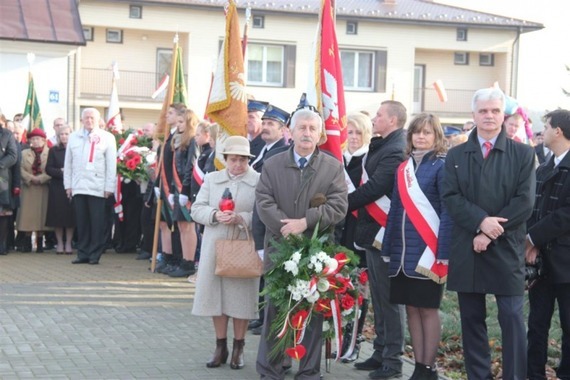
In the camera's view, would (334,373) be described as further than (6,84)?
No

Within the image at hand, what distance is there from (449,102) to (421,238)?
1600 inches

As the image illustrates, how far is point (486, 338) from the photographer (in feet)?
Result: 24.5

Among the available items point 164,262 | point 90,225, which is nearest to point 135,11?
point 90,225

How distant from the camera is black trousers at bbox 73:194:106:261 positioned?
15.8 metres

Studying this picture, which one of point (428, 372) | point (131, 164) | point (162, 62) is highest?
point (162, 62)

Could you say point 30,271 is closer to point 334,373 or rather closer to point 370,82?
point 334,373

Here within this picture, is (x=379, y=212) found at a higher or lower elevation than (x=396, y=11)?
lower

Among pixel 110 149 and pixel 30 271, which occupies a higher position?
pixel 110 149

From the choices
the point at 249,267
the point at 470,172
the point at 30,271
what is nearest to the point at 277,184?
the point at 249,267

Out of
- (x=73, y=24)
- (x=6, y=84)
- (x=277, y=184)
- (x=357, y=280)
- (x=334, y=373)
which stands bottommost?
(x=334, y=373)

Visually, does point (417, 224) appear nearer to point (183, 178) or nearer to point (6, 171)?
point (183, 178)

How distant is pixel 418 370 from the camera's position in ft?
26.3

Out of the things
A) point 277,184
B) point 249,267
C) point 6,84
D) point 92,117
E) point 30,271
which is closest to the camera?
point 277,184

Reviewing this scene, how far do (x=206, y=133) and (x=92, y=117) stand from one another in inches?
127
